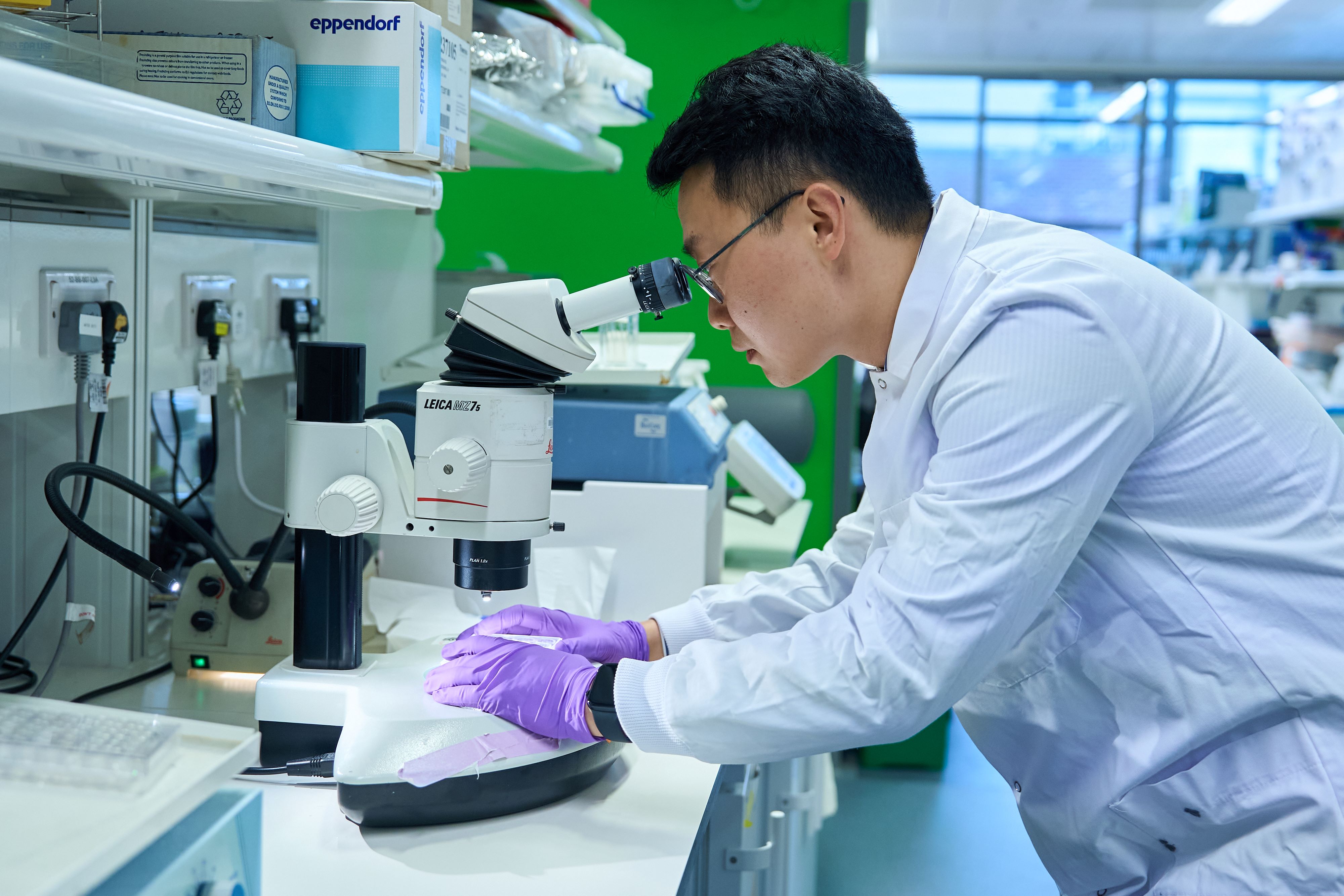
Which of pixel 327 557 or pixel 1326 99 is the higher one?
pixel 1326 99

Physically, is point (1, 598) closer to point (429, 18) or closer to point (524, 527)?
point (524, 527)

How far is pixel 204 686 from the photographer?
134 cm

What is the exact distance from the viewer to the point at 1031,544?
87cm

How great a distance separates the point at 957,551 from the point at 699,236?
480 millimetres

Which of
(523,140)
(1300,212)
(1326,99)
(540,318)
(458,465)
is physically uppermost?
(1326,99)

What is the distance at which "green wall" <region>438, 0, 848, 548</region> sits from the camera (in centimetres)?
306

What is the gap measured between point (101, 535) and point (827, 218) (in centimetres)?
88

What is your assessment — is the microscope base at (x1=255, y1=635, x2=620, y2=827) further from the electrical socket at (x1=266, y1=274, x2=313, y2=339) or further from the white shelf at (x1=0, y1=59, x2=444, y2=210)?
the electrical socket at (x1=266, y1=274, x2=313, y2=339)

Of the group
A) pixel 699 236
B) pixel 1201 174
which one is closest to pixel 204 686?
pixel 699 236

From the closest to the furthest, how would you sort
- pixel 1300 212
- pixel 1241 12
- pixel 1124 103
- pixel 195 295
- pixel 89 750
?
1. pixel 89 750
2. pixel 195 295
3. pixel 1300 212
4. pixel 1241 12
5. pixel 1124 103

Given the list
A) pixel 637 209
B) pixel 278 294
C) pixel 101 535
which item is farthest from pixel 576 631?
pixel 637 209

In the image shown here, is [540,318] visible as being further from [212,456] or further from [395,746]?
[212,456]

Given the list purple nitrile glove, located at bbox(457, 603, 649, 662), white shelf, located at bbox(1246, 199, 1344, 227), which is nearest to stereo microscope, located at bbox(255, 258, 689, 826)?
purple nitrile glove, located at bbox(457, 603, 649, 662)

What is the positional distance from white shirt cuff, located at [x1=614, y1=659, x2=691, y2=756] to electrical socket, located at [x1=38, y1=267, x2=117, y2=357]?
0.77 m
